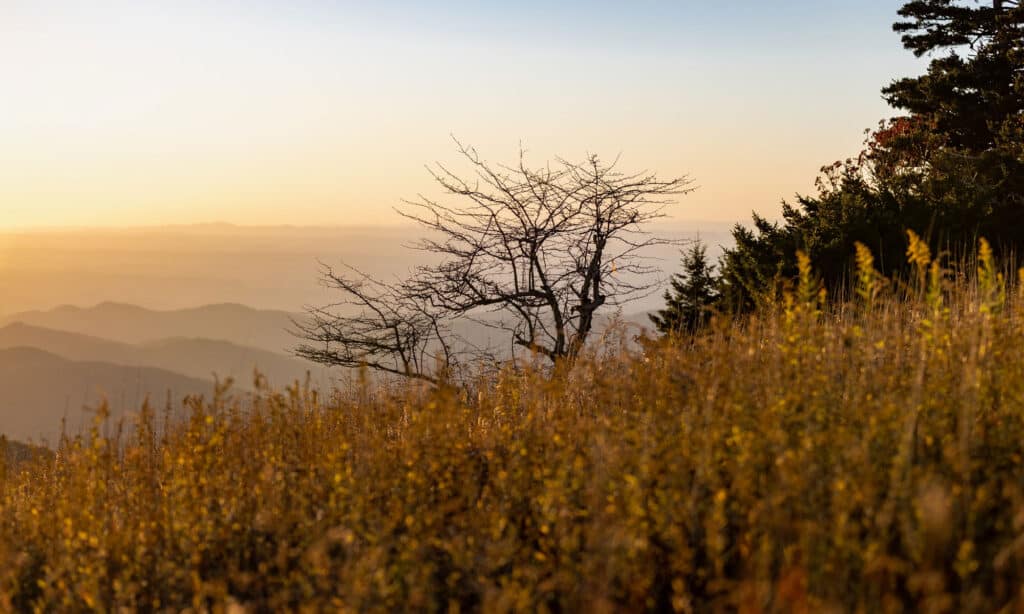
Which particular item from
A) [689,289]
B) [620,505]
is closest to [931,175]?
[689,289]

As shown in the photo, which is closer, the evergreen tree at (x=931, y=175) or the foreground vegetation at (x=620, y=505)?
the foreground vegetation at (x=620, y=505)

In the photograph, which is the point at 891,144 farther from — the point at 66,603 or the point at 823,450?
the point at 66,603

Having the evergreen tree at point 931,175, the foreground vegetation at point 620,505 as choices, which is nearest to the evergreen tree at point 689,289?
the evergreen tree at point 931,175

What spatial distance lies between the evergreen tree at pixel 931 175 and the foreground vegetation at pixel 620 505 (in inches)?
148

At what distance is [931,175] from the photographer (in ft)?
61.5

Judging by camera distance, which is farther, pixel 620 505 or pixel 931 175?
pixel 931 175

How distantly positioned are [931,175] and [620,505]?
17436 millimetres

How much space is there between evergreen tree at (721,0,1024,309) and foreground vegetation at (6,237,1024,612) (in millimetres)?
3753

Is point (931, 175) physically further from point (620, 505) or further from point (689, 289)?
point (620, 505)

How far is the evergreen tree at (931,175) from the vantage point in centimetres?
1398

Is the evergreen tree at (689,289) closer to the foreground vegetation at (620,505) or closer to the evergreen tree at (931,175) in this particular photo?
the evergreen tree at (931,175)

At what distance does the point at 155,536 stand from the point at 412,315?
675cm

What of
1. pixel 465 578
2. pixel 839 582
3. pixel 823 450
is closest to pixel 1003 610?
pixel 839 582

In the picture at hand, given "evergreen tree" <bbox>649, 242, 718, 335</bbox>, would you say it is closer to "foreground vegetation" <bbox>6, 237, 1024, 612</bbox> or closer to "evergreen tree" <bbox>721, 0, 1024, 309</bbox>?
"evergreen tree" <bbox>721, 0, 1024, 309</bbox>
